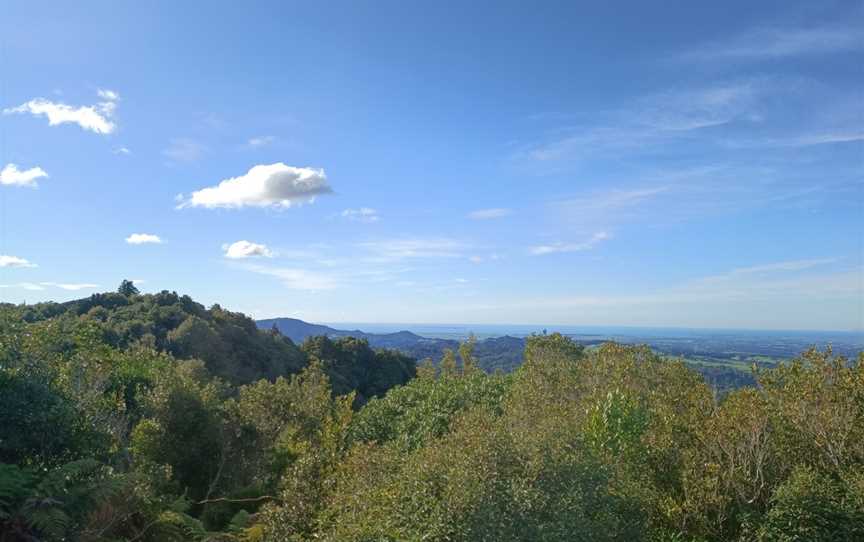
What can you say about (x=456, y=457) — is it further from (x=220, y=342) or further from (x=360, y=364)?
(x=360, y=364)

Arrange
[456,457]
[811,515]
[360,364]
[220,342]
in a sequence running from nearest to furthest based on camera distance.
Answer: [456,457] < [811,515] < [220,342] < [360,364]

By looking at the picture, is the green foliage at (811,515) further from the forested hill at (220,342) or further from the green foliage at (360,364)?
the green foliage at (360,364)

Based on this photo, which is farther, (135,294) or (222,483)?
(135,294)

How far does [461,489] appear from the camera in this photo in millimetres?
6645

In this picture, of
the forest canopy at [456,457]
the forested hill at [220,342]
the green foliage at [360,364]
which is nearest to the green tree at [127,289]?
the forested hill at [220,342]

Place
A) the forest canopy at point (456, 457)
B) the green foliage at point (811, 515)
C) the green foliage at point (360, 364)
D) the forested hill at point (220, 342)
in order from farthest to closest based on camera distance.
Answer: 1. the green foliage at point (360, 364)
2. the forested hill at point (220, 342)
3. the green foliage at point (811, 515)
4. the forest canopy at point (456, 457)

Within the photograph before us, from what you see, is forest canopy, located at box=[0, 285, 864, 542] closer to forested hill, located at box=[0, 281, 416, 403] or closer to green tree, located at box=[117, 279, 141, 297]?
forested hill, located at box=[0, 281, 416, 403]

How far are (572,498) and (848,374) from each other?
615cm

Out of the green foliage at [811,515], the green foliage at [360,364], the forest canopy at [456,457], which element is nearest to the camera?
the forest canopy at [456,457]

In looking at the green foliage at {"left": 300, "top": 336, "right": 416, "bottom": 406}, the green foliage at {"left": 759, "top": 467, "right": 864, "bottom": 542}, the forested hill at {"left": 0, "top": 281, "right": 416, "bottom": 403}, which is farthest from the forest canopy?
the green foliage at {"left": 300, "top": 336, "right": 416, "bottom": 406}

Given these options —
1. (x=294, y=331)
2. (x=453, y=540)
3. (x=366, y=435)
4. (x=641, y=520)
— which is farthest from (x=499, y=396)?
(x=294, y=331)

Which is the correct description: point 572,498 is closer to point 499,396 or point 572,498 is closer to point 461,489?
point 461,489

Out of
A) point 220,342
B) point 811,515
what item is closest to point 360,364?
point 220,342

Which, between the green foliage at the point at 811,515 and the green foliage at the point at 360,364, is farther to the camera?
the green foliage at the point at 360,364
